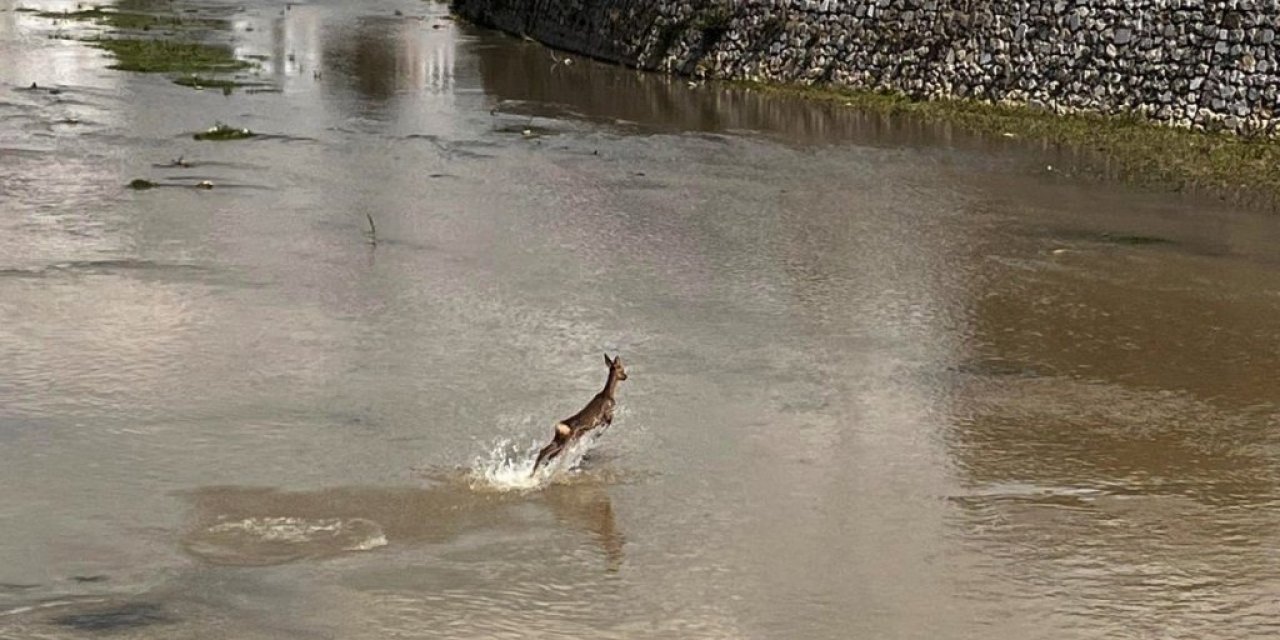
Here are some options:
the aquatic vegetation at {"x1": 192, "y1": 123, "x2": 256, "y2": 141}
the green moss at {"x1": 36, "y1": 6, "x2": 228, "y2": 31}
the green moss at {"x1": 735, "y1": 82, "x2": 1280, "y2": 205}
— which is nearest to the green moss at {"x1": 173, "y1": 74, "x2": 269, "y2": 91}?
the aquatic vegetation at {"x1": 192, "y1": 123, "x2": 256, "y2": 141}

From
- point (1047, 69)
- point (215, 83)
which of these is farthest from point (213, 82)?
point (1047, 69)

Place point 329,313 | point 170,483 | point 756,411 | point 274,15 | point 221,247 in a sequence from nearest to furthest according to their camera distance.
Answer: point 170,483 < point 756,411 < point 329,313 < point 221,247 < point 274,15

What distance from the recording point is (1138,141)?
20.4 metres

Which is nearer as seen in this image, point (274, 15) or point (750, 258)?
point (750, 258)

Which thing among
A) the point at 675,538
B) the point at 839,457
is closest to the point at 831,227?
the point at 839,457

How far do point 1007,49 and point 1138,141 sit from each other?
268 cm

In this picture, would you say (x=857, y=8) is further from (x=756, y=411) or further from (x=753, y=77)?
(x=756, y=411)

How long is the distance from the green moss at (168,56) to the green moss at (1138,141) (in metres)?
7.97

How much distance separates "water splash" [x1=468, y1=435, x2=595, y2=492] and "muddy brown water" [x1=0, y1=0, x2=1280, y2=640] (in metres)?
0.03

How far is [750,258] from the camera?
1471 centimetres

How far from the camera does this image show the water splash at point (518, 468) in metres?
9.09

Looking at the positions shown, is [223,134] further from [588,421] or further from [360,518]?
[360,518]

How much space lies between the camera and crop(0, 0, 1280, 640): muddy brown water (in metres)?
7.92

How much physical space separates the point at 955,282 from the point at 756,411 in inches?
155
